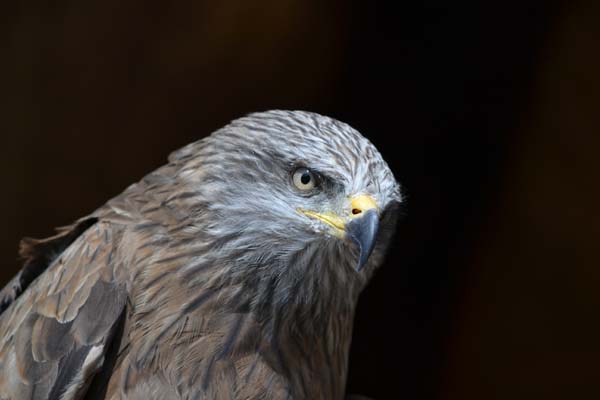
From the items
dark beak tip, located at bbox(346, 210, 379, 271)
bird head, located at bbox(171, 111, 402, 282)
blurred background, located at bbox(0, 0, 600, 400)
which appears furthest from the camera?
blurred background, located at bbox(0, 0, 600, 400)

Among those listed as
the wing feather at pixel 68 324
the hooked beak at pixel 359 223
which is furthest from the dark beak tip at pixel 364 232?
the wing feather at pixel 68 324

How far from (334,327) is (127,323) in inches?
20.6

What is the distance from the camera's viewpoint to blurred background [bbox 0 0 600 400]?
3.01 metres

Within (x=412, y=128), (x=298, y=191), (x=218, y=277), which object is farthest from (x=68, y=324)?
(x=412, y=128)

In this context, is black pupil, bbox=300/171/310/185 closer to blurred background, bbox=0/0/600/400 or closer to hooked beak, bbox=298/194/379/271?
hooked beak, bbox=298/194/379/271

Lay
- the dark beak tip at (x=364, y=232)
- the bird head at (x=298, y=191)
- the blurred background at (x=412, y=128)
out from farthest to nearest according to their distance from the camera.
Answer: the blurred background at (x=412, y=128) → the bird head at (x=298, y=191) → the dark beak tip at (x=364, y=232)

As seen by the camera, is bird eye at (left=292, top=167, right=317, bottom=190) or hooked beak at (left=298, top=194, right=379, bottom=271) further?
bird eye at (left=292, top=167, right=317, bottom=190)

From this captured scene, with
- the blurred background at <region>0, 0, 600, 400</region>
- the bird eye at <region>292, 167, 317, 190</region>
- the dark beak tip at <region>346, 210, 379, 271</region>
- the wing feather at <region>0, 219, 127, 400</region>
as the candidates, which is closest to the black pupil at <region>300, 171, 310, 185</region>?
the bird eye at <region>292, 167, 317, 190</region>

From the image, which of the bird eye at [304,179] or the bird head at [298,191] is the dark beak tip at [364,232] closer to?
the bird head at [298,191]

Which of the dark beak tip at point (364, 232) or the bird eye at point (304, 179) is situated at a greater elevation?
the bird eye at point (304, 179)

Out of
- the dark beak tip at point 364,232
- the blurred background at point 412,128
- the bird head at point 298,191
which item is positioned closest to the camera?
the dark beak tip at point 364,232

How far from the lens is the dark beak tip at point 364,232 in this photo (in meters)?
1.66

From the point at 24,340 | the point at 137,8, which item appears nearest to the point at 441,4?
the point at 137,8

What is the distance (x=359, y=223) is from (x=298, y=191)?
172mm
